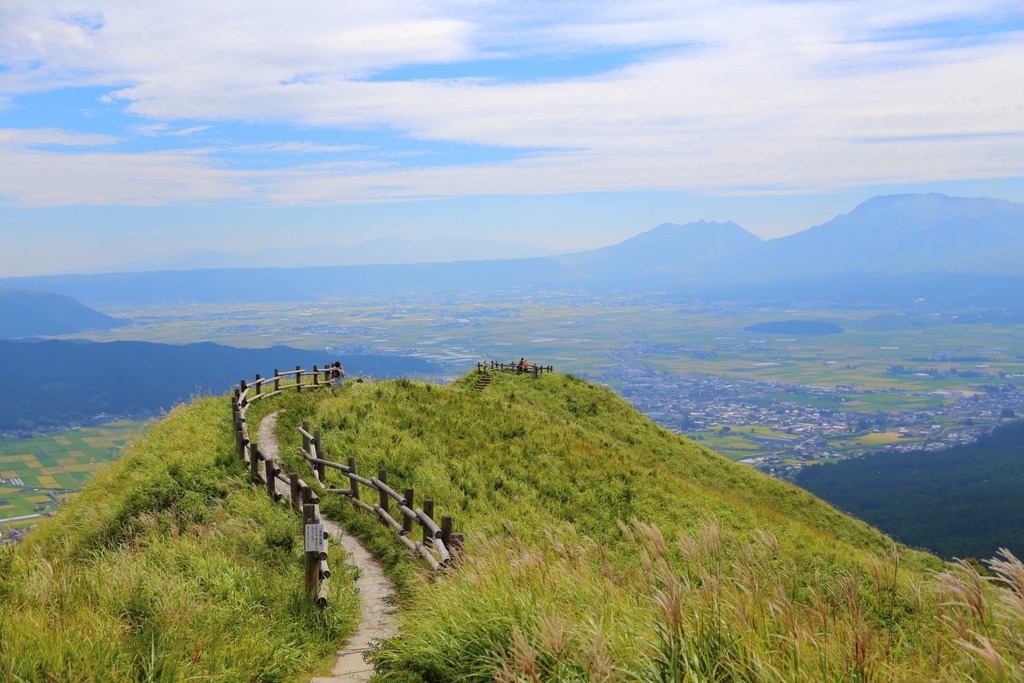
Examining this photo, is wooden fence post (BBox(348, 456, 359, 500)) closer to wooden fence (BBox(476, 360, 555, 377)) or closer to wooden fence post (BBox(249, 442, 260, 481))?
wooden fence post (BBox(249, 442, 260, 481))

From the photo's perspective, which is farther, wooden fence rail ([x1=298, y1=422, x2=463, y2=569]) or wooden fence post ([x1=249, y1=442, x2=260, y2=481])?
wooden fence post ([x1=249, y1=442, x2=260, y2=481])

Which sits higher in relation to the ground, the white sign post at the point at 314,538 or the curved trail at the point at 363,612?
the white sign post at the point at 314,538

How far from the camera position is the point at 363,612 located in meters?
10.8

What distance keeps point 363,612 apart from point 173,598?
124 inches

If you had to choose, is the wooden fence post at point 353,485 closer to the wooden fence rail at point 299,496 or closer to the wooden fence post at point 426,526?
the wooden fence rail at point 299,496

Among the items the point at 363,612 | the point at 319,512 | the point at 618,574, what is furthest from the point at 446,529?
the point at 618,574

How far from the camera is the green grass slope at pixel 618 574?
17.0 ft

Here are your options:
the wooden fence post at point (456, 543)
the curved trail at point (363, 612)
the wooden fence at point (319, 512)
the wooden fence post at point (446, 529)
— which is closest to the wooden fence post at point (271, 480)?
the wooden fence at point (319, 512)

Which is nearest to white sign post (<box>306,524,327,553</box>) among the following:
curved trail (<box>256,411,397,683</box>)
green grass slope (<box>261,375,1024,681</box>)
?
curved trail (<box>256,411,397,683</box>)

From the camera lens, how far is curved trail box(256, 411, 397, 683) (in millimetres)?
8438

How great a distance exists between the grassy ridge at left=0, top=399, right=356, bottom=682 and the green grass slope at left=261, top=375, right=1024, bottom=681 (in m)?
1.39

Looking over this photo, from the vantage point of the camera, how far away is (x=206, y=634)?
768cm

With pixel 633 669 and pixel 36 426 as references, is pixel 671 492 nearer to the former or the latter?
pixel 633 669

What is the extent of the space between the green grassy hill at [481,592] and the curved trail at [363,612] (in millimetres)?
285
